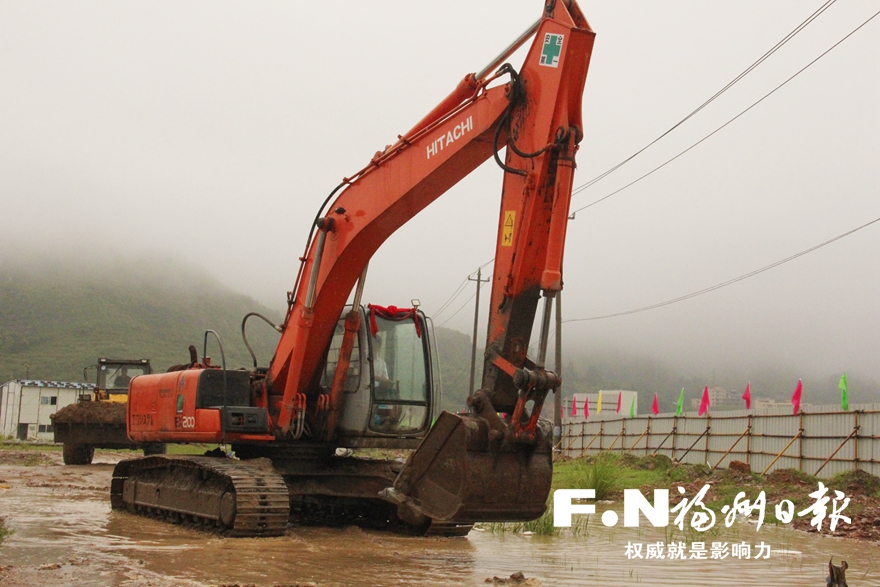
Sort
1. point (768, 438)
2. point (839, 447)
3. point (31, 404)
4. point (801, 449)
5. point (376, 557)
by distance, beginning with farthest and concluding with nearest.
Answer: point (31, 404)
point (768, 438)
point (801, 449)
point (839, 447)
point (376, 557)

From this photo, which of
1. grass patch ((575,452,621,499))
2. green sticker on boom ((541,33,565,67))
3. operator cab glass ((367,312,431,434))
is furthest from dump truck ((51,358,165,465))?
green sticker on boom ((541,33,565,67))

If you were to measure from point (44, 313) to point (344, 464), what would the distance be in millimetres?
131834

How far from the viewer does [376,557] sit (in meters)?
9.20

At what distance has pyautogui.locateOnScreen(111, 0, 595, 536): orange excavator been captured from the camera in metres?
7.49

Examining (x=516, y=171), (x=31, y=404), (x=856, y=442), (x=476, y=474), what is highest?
(x=516, y=171)

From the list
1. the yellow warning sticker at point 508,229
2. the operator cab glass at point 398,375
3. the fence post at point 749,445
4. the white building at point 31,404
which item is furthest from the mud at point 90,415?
the white building at point 31,404

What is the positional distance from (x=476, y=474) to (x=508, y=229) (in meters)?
1.99

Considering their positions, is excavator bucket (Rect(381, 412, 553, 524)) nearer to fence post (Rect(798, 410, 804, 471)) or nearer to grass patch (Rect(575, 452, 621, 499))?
grass patch (Rect(575, 452, 621, 499))

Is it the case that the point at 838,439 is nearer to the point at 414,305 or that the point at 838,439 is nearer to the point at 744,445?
the point at 744,445

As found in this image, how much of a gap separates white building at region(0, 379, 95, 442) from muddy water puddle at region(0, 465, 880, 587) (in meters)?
43.1

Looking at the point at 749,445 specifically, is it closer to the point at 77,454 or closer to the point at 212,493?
the point at 212,493

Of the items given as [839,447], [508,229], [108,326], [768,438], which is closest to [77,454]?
[768,438]

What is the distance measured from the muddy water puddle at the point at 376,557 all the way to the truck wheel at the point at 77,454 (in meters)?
12.2

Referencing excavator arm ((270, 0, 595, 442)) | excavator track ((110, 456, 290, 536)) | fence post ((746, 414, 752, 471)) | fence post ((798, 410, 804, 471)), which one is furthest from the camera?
fence post ((746, 414, 752, 471))
